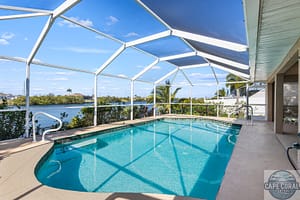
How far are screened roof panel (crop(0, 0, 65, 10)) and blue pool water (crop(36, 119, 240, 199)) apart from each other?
381 centimetres

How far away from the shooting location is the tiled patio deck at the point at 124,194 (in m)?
3.21

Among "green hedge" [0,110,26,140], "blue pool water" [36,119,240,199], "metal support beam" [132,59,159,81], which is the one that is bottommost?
"blue pool water" [36,119,240,199]

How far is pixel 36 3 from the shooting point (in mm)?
4898

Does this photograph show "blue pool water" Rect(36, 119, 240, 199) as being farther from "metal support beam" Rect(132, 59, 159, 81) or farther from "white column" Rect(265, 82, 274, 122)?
"white column" Rect(265, 82, 274, 122)

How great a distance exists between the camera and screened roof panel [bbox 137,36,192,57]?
8.20 meters

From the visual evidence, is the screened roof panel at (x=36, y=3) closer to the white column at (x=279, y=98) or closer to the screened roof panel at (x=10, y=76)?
the screened roof panel at (x=10, y=76)

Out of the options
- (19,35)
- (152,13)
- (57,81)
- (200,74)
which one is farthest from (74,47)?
(200,74)

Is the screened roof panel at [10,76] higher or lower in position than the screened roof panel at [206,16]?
lower

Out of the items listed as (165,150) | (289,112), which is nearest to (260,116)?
(289,112)

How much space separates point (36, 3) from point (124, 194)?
4.66 meters

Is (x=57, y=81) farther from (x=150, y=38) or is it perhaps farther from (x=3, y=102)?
(x=150, y=38)

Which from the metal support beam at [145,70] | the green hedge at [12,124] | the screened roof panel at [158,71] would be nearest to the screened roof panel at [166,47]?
the metal support beam at [145,70]

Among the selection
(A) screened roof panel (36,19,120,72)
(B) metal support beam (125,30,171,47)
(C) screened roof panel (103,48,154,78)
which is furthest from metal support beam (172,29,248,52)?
(C) screened roof panel (103,48,154,78)

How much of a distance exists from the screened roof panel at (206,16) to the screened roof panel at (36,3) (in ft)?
7.21
